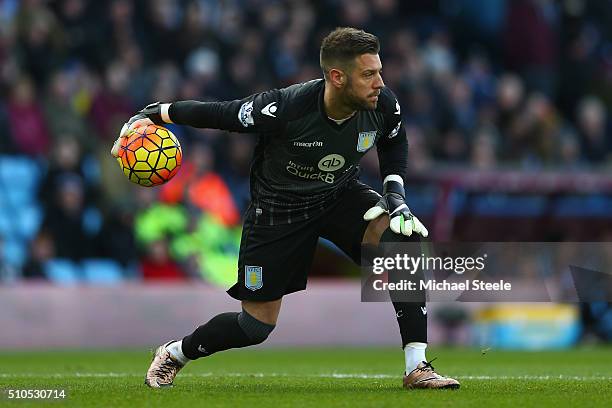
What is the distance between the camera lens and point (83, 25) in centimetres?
1667

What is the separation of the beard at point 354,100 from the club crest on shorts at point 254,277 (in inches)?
45.3

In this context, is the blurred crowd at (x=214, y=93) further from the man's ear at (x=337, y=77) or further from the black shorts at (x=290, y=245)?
the man's ear at (x=337, y=77)

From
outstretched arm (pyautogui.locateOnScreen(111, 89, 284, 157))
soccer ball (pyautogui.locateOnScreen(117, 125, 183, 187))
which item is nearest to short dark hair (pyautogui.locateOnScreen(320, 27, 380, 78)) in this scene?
outstretched arm (pyautogui.locateOnScreen(111, 89, 284, 157))

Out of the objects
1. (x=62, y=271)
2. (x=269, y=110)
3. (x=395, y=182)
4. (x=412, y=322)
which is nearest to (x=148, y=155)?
(x=269, y=110)

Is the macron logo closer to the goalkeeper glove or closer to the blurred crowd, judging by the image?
the goalkeeper glove

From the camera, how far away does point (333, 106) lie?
7629mm

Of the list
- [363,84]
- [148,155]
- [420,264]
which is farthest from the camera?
[148,155]

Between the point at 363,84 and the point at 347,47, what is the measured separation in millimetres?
→ 246

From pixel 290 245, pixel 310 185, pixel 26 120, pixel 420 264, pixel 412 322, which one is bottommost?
pixel 412 322

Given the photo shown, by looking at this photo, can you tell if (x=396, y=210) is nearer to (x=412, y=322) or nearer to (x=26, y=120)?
(x=412, y=322)

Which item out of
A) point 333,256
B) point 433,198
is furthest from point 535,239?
point 333,256

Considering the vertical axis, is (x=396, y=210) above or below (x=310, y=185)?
below

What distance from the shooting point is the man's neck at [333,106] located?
25.0ft

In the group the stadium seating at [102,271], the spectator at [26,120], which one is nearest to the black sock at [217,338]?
the stadium seating at [102,271]
